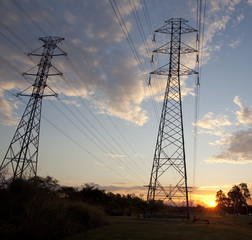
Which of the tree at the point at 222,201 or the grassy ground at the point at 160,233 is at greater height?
the tree at the point at 222,201

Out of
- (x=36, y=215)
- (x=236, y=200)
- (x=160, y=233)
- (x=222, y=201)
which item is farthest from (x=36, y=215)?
(x=222, y=201)

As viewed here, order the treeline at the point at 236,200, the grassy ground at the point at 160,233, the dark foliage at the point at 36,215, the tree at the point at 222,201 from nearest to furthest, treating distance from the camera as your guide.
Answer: the dark foliage at the point at 36,215 < the grassy ground at the point at 160,233 < the treeline at the point at 236,200 < the tree at the point at 222,201

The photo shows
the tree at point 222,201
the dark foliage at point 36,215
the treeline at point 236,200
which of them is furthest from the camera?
the tree at point 222,201

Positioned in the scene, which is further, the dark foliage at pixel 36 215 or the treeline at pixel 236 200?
the treeline at pixel 236 200

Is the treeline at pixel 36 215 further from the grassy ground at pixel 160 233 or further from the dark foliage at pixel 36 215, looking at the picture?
the grassy ground at pixel 160 233

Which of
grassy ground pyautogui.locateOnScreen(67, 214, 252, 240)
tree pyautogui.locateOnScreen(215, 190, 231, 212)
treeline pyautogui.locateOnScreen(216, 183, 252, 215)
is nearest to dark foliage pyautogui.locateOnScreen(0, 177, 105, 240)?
grassy ground pyautogui.locateOnScreen(67, 214, 252, 240)

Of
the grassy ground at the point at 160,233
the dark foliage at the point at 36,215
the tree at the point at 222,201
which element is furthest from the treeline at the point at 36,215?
the tree at the point at 222,201

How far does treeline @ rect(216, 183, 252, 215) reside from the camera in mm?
136438

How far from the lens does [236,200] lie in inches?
5728

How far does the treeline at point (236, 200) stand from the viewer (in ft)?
448

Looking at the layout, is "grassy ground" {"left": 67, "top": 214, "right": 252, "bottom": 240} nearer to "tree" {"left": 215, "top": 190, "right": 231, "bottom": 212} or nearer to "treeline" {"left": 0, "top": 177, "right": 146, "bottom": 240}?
"treeline" {"left": 0, "top": 177, "right": 146, "bottom": 240}

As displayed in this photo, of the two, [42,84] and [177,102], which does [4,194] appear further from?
[177,102]

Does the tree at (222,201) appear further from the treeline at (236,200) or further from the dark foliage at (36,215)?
the dark foliage at (36,215)

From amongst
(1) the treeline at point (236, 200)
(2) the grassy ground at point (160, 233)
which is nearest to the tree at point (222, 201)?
(1) the treeline at point (236, 200)
